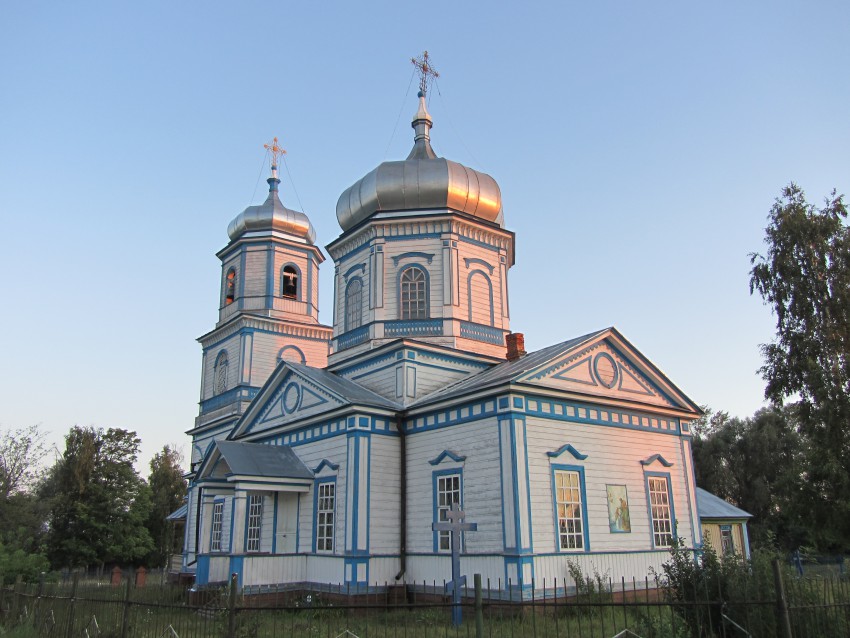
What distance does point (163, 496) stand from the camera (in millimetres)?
47375

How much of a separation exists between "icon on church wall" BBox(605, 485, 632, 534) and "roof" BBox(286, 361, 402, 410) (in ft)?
17.0

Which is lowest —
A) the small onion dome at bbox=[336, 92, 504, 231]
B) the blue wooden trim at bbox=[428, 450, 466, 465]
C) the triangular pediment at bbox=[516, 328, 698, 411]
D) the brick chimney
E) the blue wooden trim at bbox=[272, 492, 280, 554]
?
the blue wooden trim at bbox=[272, 492, 280, 554]

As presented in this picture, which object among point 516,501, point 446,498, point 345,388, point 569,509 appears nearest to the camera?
point 516,501

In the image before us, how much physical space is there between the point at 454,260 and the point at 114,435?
26616 millimetres

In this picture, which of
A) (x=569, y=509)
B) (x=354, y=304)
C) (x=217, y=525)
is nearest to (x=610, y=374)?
(x=569, y=509)

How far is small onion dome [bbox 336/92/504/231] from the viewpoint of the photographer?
2083cm

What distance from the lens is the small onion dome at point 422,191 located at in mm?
20828

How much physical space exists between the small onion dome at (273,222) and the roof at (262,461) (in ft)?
43.0

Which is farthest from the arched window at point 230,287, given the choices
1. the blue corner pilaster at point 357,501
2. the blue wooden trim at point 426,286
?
the blue corner pilaster at point 357,501

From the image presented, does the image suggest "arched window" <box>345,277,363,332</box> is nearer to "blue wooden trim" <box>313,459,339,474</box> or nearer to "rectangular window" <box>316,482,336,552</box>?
"blue wooden trim" <box>313,459,339,474</box>

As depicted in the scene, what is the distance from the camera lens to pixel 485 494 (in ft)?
49.2

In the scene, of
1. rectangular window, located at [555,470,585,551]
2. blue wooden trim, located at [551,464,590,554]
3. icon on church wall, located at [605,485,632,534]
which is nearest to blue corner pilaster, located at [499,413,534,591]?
blue wooden trim, located at [551,464,590,554]

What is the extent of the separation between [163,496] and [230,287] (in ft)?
76.3

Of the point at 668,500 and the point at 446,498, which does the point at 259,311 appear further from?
the point at 668,500
